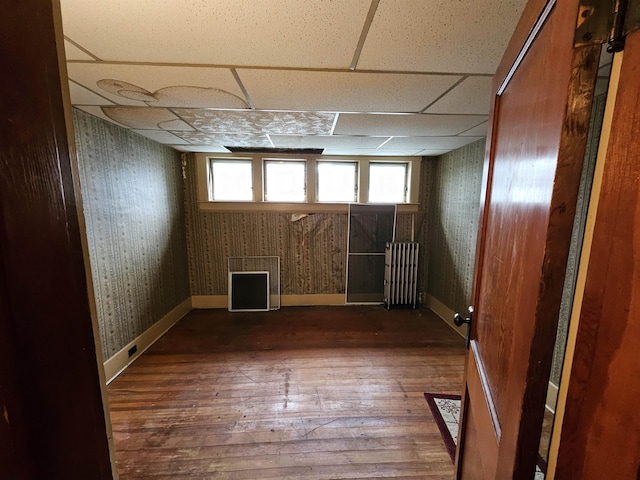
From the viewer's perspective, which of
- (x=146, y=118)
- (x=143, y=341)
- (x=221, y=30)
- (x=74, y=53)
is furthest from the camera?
(x=143, y=341)

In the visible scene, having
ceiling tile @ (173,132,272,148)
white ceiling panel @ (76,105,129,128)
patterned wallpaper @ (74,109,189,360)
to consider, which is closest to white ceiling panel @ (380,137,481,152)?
ceiling tile @ (173,132,272,148)

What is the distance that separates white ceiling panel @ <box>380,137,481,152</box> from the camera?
2.84 m

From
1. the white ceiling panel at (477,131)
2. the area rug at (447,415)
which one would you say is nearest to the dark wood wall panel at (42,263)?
the area rug at (447,415)

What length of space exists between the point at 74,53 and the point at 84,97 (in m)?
0.74

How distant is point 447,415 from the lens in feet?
6.38

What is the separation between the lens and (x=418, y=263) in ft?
13.4

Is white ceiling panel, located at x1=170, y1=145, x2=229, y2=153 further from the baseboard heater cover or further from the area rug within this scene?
the area rug

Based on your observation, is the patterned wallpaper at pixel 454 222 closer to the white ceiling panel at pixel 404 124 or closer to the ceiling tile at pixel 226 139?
the white ceiling panel at pixel 404 124

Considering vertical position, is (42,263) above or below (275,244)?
above

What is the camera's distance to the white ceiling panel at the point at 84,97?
63.7 inches

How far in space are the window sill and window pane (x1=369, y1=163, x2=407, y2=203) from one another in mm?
224

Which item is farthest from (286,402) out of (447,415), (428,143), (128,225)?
(428,143)

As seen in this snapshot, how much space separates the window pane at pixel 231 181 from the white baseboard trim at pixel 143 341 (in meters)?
1.74

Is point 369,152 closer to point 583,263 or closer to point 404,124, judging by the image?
point 404,124
